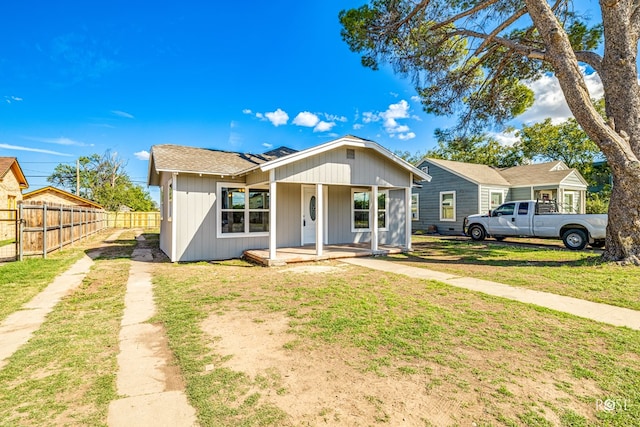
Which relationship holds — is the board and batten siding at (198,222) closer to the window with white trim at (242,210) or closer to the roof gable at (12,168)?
the window with white trim at (242,210)

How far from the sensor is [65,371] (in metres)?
2.86

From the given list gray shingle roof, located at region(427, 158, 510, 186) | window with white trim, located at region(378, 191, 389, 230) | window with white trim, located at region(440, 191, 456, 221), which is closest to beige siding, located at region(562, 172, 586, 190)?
gray shingle roof, located at region(427, 158, 510, 186)

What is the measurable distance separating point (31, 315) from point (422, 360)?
5.42 meters

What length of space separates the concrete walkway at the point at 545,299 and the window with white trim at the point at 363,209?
4.58 meters

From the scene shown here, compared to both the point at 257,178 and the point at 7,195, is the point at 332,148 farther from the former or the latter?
the point at 7,195

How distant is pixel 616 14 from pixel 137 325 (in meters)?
12.6

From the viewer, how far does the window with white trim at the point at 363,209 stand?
12008mm

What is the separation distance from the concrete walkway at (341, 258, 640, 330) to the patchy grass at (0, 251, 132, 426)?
5592 mm

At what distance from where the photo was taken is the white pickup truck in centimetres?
1062

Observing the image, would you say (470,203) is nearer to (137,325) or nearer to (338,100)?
(338,100)

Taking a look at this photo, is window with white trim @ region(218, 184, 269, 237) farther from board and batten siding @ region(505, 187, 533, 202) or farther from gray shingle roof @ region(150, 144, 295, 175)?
board and batten siding @ region(505, 187, 533, 202)

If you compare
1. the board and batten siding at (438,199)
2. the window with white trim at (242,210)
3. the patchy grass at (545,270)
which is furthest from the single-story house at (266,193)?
the board and batten siding at (438,199)

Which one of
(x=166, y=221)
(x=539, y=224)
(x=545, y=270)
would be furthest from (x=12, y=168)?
(x=539, y=224)

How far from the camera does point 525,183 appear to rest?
19.2 metres
